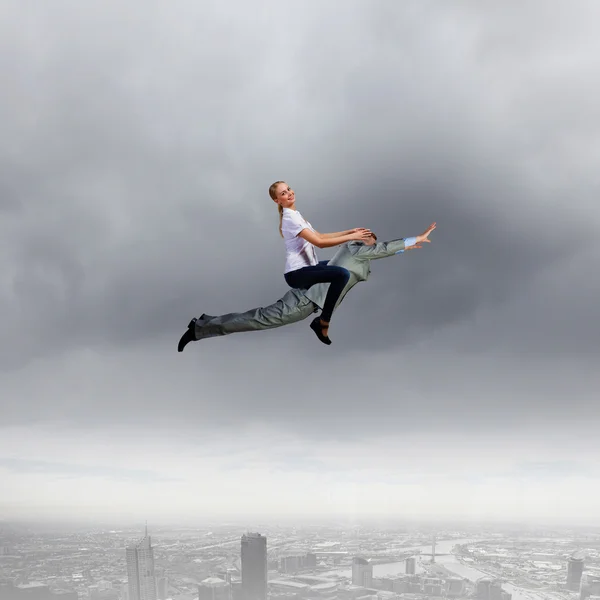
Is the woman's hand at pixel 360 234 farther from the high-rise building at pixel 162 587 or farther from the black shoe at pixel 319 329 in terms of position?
the high-rise building at pixel 162 587

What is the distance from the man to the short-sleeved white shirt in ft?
0.64

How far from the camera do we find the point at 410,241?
5.55 metres

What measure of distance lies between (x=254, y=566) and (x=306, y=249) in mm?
12914

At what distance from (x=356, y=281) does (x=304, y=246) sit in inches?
21.6

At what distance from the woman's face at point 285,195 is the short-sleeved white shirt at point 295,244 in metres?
0.05

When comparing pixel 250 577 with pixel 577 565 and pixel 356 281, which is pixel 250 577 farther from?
pixel 356 281

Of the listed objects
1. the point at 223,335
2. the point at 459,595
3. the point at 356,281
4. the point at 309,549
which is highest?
the point at 356,281

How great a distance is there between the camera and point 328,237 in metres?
5.44

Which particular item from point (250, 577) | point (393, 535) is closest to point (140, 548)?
point (250, 577)

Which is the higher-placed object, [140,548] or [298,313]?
[298,313]

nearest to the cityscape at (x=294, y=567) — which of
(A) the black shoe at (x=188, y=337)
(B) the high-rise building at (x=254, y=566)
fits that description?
(B) the high-rise building at (x=254, y=566)

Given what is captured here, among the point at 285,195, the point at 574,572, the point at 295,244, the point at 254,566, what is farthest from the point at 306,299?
the point at 574,572

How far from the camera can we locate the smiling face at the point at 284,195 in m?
5.40

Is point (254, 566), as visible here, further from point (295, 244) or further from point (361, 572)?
point (295, 244)
